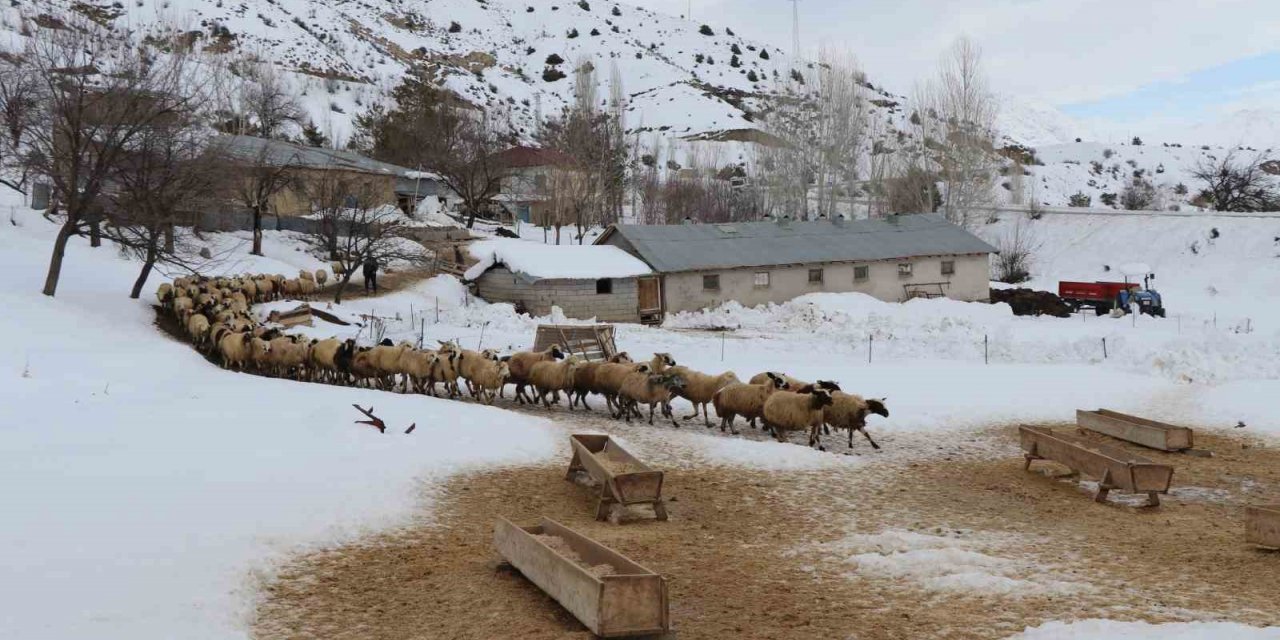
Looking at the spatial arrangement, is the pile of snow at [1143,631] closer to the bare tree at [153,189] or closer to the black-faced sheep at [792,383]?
the black-faced sheep at [792,383]

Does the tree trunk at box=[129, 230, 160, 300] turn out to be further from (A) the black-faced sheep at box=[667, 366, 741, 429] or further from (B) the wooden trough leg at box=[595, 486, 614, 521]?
(B) the wooden trough leg at box=[595, 486, 614, 521]

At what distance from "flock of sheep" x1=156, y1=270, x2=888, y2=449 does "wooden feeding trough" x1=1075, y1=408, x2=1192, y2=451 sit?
4075 millimetres

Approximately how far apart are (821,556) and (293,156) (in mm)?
48093

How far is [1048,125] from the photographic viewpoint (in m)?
154

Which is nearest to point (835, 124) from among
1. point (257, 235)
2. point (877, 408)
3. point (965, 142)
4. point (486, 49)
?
point (965, 142)

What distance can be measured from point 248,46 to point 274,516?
3952 inches

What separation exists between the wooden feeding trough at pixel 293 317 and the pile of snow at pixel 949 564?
22.0 meters

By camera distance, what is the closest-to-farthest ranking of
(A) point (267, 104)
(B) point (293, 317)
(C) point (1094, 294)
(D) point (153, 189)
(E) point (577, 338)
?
1. (E) point (577, 338)
2. (B) point (293, 317)
3. (D) point (153, 189)
4. (C) point (1094, 294)
5. (A) point (267, 104)

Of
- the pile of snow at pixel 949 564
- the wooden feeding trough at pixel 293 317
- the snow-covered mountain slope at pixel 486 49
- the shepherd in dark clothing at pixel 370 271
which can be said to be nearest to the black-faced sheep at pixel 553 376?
the pile of snow at pixel 949 564

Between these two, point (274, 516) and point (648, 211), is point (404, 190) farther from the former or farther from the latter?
point (274, 516)

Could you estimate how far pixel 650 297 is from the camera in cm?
3825

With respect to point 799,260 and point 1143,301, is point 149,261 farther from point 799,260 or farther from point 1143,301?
point 1143,301

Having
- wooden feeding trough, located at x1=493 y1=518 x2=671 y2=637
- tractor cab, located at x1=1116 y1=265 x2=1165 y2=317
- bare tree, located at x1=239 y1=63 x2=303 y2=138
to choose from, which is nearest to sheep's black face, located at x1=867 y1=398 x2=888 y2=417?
wooden feeding trough, located at x1=493 y1=518 x2=671 y2=637

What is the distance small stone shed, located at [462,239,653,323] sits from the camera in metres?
35.9
